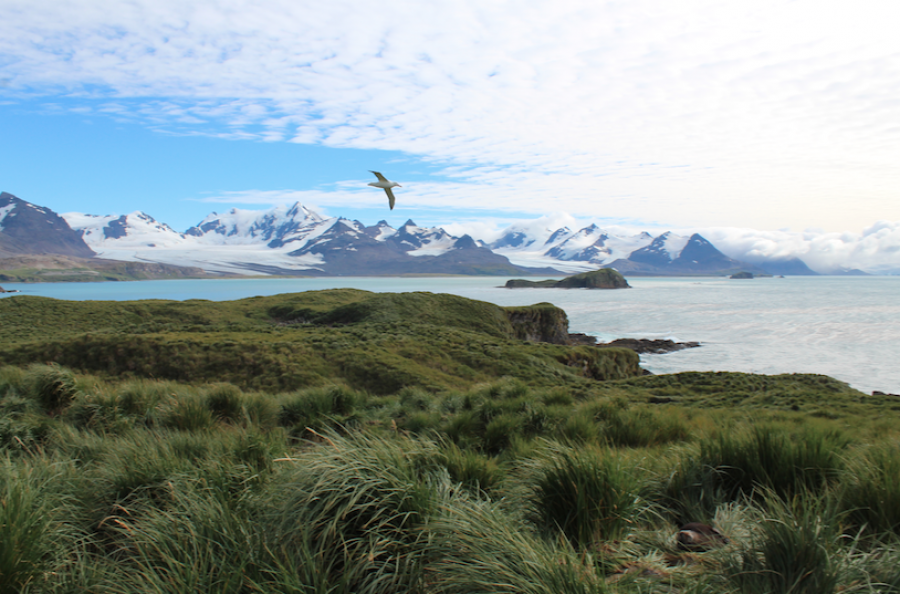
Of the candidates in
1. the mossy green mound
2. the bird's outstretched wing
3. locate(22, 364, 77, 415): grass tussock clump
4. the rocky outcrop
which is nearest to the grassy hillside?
locate(22, 364, 77, 415): grass tussock clump

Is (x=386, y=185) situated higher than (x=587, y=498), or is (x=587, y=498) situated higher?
(x=386, y=185)

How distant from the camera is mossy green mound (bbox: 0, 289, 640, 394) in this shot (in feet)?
81.3

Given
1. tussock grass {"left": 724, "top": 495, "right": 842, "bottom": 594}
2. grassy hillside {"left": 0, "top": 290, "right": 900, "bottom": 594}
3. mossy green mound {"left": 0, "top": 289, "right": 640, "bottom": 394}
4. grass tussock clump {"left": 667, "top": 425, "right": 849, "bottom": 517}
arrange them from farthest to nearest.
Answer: mossy green mound {"left": 0, "top": 289, "right": 640, "bottom": 394} < grass tussock clump {"left": 667, "top": 425, "right": 849, "bottom": 517} < grassy hillside {"left": 0, "top": 290, "right": 900, "bottom": 594} < tussock grass {"left": 724, "top": 495, "right": 842, "bottom": 594}

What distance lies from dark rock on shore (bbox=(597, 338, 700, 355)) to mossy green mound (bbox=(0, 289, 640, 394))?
13.7 m

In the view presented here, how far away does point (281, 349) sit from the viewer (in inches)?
1084

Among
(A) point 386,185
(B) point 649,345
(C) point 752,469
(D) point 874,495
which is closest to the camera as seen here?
(D) point 874,495

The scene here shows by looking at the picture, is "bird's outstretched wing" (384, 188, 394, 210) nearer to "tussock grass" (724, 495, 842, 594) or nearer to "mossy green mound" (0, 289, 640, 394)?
"tussock grass" (724, 495, 842, 594)

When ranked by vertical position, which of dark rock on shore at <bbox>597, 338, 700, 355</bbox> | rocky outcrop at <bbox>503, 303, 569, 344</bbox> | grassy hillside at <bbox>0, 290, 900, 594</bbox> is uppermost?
grassy hillside at <bbox>0, 290, 900, 594</bbox>

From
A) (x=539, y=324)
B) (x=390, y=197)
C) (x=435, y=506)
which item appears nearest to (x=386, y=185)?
(x=390, y=197)

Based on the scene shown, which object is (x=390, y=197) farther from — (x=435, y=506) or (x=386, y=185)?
(x=435, y=506)

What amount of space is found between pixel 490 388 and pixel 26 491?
30.6ft

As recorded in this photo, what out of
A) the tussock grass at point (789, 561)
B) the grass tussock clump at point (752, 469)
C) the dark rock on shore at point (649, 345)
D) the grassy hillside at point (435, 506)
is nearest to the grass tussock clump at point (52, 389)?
the grassy hillside at point (435, 506)

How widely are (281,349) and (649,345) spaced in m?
45.7

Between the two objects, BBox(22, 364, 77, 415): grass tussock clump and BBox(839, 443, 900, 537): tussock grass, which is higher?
BBox(839, 443, 900, 537): tussock grass
